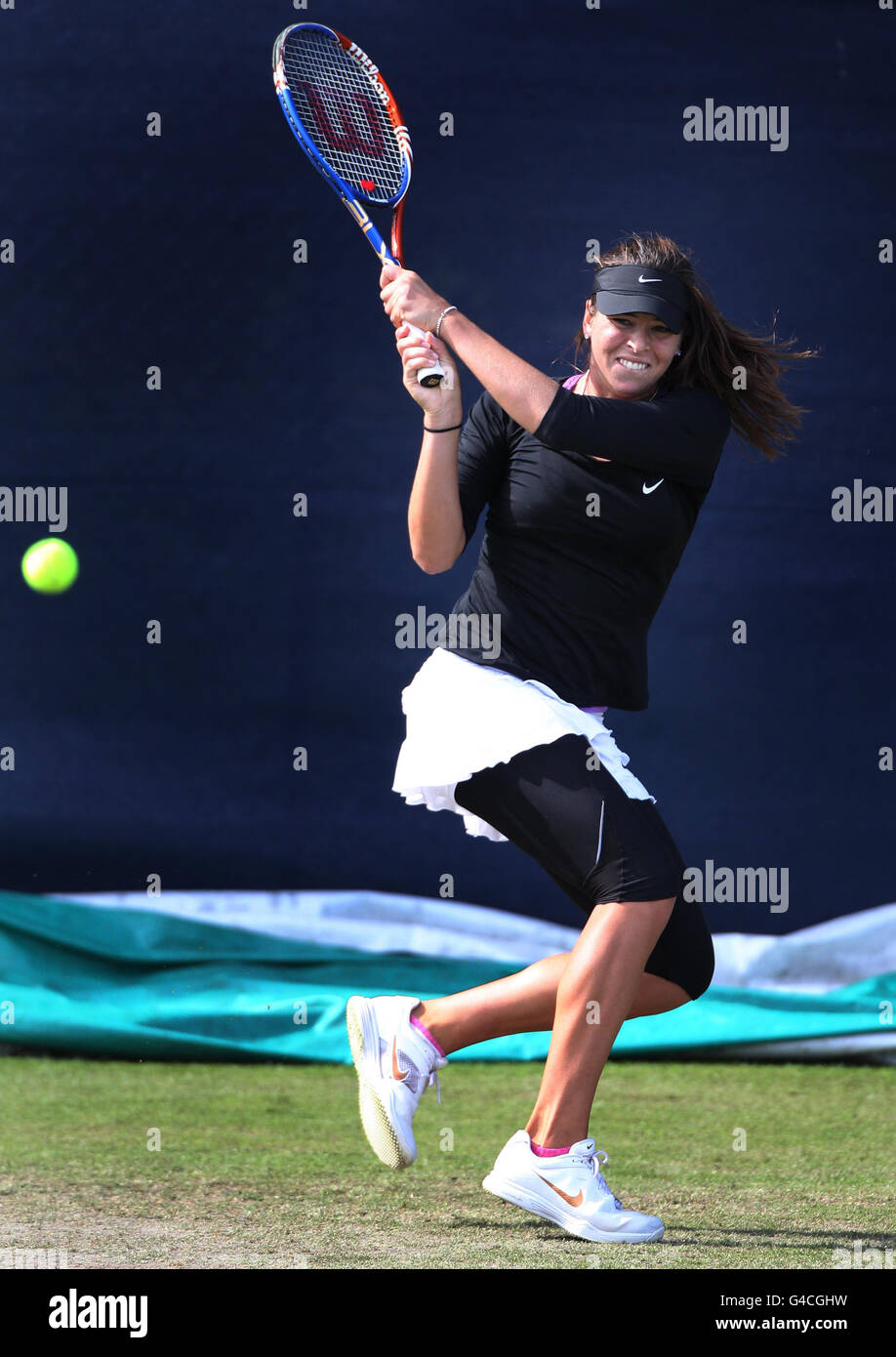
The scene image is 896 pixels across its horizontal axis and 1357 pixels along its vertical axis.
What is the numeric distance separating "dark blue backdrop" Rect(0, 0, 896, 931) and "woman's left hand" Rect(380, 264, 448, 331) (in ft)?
5.72

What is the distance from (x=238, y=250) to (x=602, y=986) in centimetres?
247

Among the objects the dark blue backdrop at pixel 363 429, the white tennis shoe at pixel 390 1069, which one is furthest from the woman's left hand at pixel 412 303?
the dark blue backdrop at pixel 363 429

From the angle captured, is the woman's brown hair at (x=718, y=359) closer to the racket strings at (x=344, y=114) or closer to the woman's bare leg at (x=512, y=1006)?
the racket strings at (x=344, y=114)

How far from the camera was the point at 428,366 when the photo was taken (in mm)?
2195

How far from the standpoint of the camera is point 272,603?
13.0 ft

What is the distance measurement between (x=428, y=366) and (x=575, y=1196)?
1124 mm

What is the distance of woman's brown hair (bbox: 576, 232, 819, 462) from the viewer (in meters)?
2.36

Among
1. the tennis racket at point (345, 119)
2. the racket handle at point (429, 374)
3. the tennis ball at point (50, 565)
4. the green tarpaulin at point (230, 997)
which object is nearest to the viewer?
the racket handle at point (429, 374)

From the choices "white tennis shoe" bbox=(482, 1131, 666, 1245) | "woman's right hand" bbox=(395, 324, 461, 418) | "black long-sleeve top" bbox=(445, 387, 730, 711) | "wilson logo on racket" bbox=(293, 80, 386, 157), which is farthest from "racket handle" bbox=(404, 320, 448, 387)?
"white tennis shoe" bbox=(482, 1131, 666, 1245)

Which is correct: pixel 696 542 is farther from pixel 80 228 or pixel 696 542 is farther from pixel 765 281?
pixel 80 228

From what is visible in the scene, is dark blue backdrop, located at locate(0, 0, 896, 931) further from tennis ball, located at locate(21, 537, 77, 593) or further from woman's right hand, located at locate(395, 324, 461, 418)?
woman's right hand, located at locate(395, 324, 461, 418)

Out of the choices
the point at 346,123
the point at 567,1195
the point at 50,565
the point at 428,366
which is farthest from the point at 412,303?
the point at 50,565

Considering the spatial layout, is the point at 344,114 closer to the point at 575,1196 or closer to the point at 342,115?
the point at 342,115

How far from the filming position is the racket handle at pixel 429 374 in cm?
220
